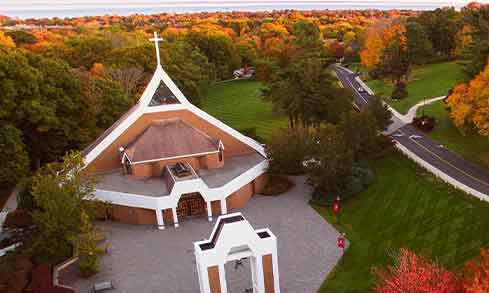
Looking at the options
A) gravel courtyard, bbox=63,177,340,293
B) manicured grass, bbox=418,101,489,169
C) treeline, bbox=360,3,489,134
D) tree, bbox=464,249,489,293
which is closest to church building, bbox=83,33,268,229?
gravel courtyard, bbox=63,177,340,293

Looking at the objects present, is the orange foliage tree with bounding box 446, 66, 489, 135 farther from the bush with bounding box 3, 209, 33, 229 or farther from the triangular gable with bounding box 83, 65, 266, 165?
the bush with bounding box 3, 209, 33, 229

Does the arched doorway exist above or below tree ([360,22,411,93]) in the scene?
below

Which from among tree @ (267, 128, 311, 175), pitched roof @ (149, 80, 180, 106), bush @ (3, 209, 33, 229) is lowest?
bush @ (3, 209, 33, 229)

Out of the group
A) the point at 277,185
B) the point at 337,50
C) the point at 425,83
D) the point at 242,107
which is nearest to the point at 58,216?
the point at 277,185

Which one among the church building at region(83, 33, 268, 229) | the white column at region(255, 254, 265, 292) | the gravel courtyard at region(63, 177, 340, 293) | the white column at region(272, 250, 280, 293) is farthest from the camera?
the church building at region(83, 33, 268, 229)

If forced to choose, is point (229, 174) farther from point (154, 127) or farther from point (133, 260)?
point (133, 260)

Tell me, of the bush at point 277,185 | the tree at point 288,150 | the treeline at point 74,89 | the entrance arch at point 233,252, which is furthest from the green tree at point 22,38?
the entrance arch at point 233,252

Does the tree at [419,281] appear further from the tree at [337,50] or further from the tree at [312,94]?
the tree at [337,50]

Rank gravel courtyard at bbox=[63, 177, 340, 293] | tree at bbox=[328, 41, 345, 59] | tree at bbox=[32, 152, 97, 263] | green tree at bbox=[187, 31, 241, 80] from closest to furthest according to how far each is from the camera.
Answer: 1. gravel courtyard at bbox=[63, 177, 340, 293]
2. tree at bbox=[32, 152, 97, 263]
3. green tree at bbox=[187, 31, 241, 80]
4. tree at bbox=[328, 41, 345, 59]
